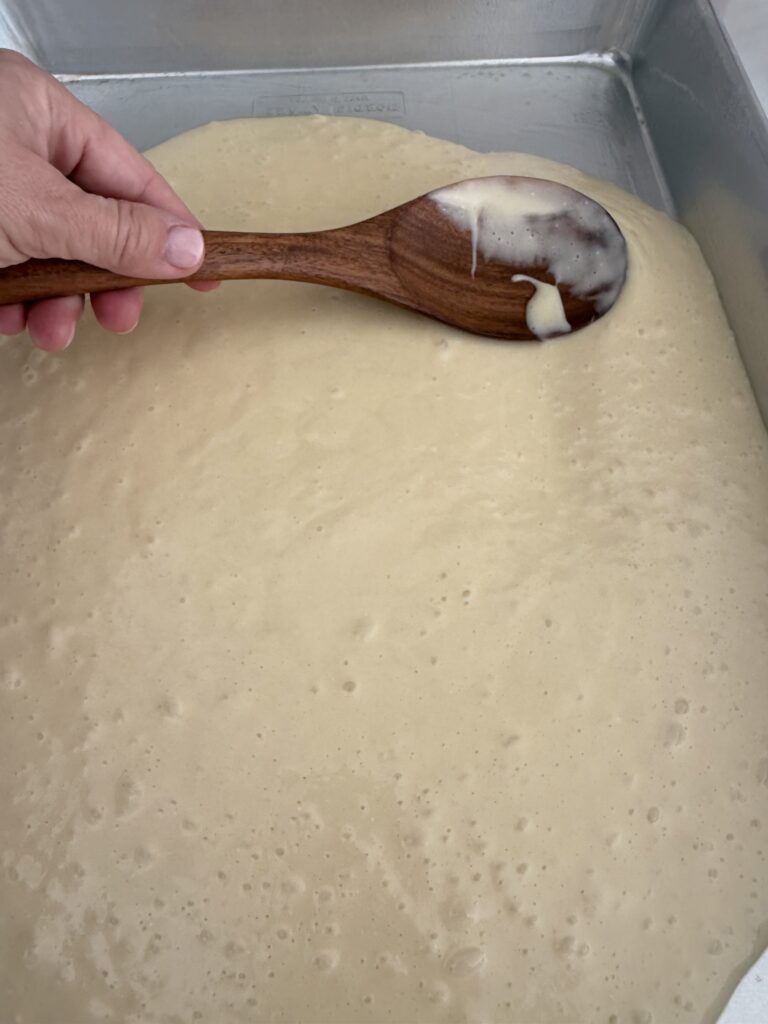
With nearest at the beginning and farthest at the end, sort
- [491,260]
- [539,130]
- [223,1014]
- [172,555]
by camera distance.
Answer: [223,1014]
[172,555]
[491,260]
[539,130]

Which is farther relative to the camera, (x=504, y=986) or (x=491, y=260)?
(x=491, y=260)

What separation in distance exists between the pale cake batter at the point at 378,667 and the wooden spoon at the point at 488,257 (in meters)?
0.03

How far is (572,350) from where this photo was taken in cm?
93

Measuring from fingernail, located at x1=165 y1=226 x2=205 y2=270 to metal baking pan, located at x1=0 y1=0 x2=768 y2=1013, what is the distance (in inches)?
20.9

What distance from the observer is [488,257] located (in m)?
0.93

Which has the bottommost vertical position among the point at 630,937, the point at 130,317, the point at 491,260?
the point at 630,937

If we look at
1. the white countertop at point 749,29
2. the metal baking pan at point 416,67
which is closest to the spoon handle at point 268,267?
the metal baking pan at point 416,67

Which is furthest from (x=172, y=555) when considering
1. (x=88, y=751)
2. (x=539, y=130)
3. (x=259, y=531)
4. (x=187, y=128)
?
(x=539, y=130)

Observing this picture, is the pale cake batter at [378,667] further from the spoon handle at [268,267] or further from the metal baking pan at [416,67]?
the metal baking pan at [416,67]

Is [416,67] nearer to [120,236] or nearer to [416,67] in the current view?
[416,67]

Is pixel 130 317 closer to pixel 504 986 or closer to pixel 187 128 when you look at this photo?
pixel 187 128

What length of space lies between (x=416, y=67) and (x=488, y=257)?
51cm

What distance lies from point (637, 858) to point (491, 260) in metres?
0.63

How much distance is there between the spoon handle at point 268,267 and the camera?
0.81 meters
